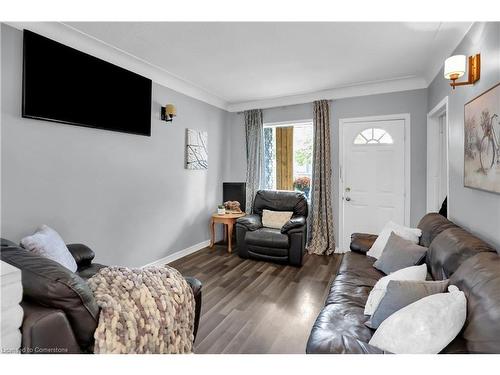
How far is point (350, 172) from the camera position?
4176 mm

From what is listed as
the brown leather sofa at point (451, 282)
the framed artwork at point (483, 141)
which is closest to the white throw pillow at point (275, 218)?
the brown leather sofa at point (451, 282)

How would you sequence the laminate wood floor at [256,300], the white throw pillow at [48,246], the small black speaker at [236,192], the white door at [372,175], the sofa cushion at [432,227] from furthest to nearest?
the small black speaker at [236,192] < the white door at [372,175] < the sofa cushion at [432,227] < the laminate wood floor at [256,300] < the white throw pillow at [48,246]

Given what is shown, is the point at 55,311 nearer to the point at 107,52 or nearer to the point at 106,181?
the point at 106,181

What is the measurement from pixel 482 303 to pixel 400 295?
0.33m

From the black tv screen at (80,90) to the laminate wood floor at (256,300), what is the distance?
6.70ft

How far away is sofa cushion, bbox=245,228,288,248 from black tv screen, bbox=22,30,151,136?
Result: 2.03m

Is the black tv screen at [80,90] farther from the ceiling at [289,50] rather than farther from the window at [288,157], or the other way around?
the window at [288,157]

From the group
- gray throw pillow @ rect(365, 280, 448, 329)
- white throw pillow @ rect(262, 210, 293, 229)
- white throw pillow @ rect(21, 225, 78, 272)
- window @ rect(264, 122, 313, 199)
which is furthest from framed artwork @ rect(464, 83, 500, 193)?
white throw pillow @ rect(21, 225, 78, 272)

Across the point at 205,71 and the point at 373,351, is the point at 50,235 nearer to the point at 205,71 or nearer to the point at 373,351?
the point at 373,351

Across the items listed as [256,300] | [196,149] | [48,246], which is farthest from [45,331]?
[196,149]

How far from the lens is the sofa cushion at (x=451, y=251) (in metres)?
1.66

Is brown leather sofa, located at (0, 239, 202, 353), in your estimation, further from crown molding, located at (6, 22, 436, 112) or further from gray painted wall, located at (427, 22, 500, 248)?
gray painted wall, located at (427, 22, 500, 248)

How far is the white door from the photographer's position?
389cm

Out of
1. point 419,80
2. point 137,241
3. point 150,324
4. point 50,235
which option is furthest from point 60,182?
point 419,80
